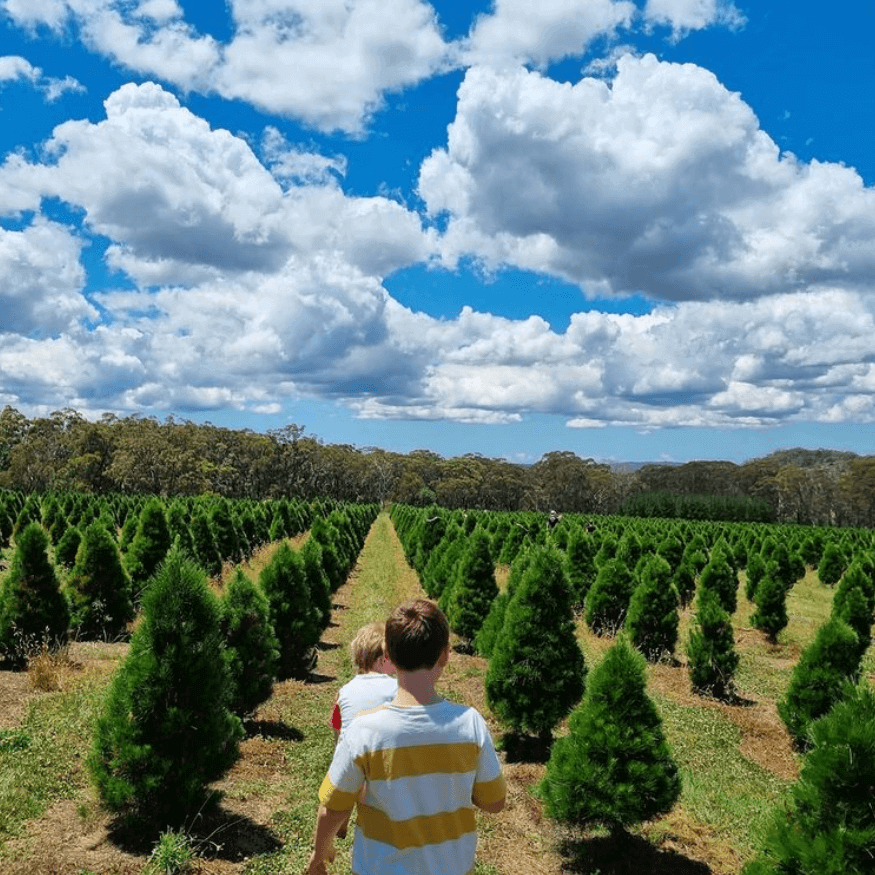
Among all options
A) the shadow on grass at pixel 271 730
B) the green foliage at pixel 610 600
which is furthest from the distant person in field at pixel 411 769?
the green foliage at pixel 610 600

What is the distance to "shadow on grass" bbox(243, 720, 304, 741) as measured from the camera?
8334 mm

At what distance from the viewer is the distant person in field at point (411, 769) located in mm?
2617

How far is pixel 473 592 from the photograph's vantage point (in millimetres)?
13625

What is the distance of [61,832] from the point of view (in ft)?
18.1

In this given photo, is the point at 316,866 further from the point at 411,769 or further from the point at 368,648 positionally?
the point at 368,648

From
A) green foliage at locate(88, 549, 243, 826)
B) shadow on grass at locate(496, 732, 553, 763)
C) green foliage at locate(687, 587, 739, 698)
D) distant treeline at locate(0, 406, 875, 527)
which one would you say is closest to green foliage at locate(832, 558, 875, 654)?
green foliage at locate(687, 587, 739, 698)

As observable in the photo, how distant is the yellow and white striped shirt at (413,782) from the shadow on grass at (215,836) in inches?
128

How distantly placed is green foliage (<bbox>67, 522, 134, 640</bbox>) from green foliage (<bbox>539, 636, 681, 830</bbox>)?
385 inches

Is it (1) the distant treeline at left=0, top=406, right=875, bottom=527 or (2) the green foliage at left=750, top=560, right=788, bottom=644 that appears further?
(1) the distant treeline at left=0, top=406, right=875, bottom=527

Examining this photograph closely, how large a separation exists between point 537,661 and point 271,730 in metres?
3.38

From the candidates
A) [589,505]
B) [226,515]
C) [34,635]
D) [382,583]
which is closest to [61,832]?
[34,635]

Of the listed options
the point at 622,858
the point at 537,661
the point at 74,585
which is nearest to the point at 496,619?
the point at 537,661

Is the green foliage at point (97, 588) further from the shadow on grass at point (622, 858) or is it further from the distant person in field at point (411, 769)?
the distant person in field at point (411, 769)

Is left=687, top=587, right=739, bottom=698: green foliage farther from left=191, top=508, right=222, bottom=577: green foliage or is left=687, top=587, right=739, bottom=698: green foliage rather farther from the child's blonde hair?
left=191, top=508, right=222, bottom=577: green foliage
